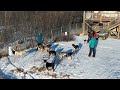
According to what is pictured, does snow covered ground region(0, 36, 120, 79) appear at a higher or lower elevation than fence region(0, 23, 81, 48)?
lower

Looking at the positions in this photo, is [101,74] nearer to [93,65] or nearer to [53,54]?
[93,65]

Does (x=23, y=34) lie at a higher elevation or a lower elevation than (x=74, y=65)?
higher

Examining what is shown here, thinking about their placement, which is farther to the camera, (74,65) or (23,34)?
(23,34)

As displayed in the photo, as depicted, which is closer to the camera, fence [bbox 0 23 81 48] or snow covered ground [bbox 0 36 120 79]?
snow covered ground [bbox 0 36 120 79]

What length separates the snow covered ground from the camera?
41.3ft

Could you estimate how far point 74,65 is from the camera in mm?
14422

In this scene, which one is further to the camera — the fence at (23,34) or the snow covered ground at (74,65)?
the fence at (23,34)

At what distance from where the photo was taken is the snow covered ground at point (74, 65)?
1259cm

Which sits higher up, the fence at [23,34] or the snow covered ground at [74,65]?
the fence at [23,34]
